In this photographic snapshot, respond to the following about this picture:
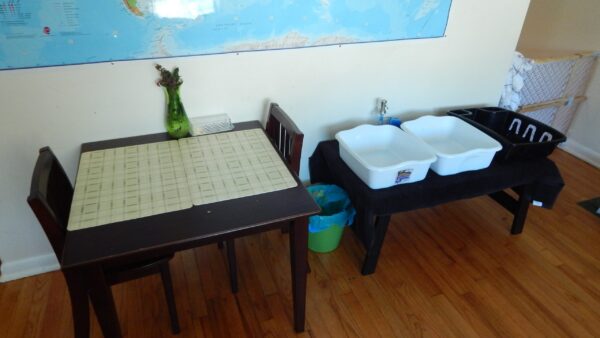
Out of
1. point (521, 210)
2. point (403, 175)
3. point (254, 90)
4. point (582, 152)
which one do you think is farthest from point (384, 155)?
point (582, 152)

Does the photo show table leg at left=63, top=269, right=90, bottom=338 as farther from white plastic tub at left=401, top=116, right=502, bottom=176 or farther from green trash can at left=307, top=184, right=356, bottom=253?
white plastic tub at left=401, top=116, right=502, bottom=176

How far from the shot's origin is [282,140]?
1579mm

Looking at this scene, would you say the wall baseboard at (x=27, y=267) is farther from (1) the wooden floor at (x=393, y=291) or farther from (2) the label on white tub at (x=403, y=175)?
(2) the label on white tub at (x=403, y=175)

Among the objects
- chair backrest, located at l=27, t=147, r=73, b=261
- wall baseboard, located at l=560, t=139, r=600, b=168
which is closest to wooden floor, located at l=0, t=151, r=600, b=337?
chair backrest, located at l=27, t=147, r=73, b=261

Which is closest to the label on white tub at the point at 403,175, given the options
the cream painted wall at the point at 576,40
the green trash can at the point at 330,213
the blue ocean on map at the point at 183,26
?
the green trash can at the point at 330,213

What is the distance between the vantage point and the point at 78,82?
145 cm

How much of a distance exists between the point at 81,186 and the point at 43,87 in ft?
1.53

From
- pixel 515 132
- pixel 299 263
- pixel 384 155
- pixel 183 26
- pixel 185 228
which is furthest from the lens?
pixel 515 132

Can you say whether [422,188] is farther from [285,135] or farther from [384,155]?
[285,135]

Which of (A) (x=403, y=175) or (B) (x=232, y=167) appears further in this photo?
(A) (x=403, y=175)

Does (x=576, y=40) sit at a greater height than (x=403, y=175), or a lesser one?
greater

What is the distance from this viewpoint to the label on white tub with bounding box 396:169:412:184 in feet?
5.23

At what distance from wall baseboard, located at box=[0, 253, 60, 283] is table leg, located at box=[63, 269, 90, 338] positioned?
78 cm

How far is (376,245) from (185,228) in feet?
3.14
